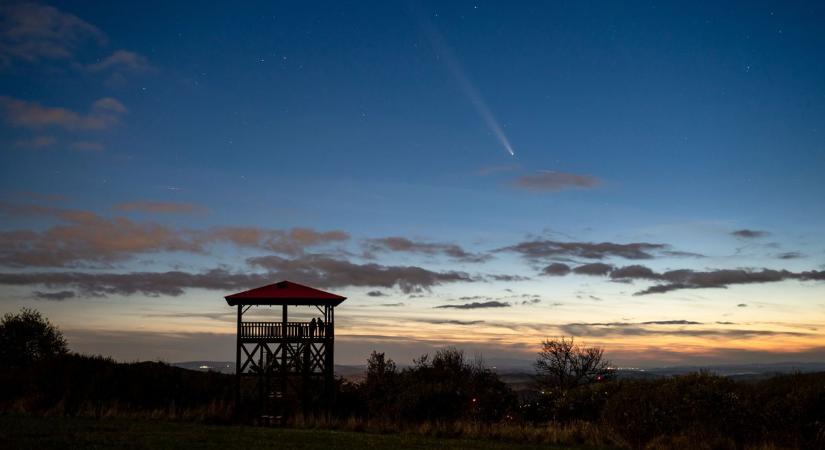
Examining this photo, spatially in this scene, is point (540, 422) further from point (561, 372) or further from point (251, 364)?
point (561, 372)

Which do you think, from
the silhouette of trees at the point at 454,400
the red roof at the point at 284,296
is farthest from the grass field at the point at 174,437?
the red roof at the point at 284,296

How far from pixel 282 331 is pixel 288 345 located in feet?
2.85

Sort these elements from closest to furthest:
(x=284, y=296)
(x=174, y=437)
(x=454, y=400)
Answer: (x=174, y=437) → (x=454, y=400) → (x=284, y=296)

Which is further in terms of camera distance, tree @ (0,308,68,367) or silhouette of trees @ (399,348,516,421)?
tree @ (0,308,68,367)

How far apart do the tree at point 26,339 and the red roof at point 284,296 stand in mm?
34436

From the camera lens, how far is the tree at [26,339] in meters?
61.5


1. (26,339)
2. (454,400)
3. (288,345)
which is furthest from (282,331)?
(26,339)

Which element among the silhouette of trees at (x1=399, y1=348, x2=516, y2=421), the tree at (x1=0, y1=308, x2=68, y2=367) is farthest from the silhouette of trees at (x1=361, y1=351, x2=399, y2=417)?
the tree at (x1=0, y1=308, x2=68, y2=367)

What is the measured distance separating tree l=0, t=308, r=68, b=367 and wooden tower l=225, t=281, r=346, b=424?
109ft

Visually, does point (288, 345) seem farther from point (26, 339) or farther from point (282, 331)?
point (26, 339)

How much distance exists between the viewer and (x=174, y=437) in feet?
67.1

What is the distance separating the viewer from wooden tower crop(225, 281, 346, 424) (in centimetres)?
3556

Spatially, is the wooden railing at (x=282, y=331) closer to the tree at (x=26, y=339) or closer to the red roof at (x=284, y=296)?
the red roof at (x=284, y=296)

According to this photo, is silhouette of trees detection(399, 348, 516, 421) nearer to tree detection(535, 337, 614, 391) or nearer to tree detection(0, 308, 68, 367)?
tree detection(535, 337, 614, 391)
